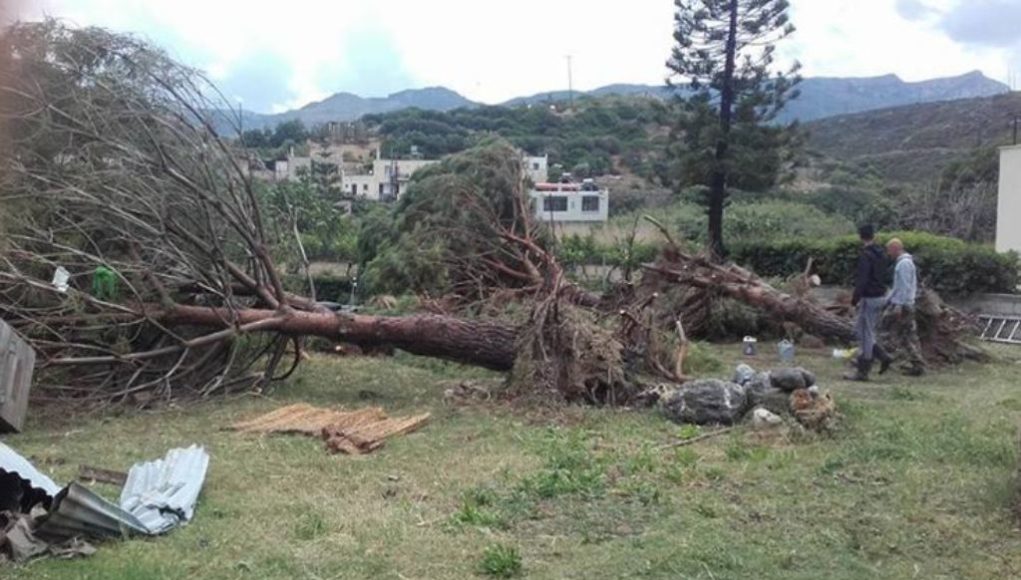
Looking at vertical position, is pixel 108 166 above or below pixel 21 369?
above

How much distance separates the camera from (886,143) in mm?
52219

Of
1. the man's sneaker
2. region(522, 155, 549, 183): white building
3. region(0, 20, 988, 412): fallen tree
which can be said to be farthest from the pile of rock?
region(522, 155, 549, 183): white building

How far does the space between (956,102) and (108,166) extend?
53.0 meters

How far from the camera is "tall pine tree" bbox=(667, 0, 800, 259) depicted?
23.0 m

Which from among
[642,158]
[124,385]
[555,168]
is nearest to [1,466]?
[124,385]

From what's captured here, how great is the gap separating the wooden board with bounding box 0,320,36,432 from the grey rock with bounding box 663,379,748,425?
15.6 feet

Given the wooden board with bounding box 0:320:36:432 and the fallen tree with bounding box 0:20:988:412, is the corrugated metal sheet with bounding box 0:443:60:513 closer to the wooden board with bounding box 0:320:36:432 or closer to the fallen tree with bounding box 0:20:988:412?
the wooden board with bounding box 0:320:36:432

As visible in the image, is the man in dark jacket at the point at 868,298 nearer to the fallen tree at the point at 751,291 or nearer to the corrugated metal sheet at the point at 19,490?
the fallen tree at the point at 751,291

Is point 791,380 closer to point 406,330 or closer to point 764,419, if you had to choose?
point 764,419

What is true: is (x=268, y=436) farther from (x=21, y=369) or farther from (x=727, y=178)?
(x=727, y=178)

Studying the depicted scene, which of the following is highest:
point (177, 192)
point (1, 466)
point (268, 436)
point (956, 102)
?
point (956, 102)

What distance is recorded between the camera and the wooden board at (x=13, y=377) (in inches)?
270

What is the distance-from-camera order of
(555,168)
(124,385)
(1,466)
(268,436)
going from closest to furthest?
(1,466) < (268,436) < (124,385) < (555,168)

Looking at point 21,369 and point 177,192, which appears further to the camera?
point 177,192
